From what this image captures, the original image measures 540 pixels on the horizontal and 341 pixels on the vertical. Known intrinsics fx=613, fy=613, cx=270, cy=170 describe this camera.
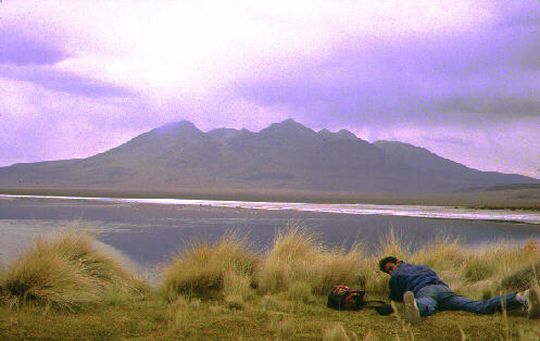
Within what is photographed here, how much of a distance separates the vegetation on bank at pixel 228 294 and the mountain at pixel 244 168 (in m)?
96.8

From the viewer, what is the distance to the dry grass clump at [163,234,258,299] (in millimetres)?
8883

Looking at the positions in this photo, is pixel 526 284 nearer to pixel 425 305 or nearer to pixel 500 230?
pixel 425 305

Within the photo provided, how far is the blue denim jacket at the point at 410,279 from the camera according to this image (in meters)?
7.87

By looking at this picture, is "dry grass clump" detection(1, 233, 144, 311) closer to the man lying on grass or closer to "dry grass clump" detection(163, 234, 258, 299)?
"dry grass clump" detection(163, 234, 258, 299)

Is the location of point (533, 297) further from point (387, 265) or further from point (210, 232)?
point (210, 232)

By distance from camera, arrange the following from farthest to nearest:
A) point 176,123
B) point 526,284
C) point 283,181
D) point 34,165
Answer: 1. point 176,123
2. point 34,165
3. point 283,181
4. point 526,284

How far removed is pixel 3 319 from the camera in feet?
22.2

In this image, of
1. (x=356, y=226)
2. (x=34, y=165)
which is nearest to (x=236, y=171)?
(x=34, y=165)

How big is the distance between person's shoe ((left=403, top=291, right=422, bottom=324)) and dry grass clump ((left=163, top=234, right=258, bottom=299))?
2.62m

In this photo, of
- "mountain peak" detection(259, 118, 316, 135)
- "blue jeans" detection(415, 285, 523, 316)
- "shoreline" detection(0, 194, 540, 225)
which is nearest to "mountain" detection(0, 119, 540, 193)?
"mountain peak" detection(259, 118, 316, 135)

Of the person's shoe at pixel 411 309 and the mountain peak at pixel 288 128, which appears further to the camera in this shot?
the mountain peak at pixel 288 128

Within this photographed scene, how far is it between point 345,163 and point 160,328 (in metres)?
143

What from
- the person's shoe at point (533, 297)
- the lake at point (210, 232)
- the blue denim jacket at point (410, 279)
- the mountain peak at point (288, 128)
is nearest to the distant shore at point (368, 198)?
the lake at point (210, 232)

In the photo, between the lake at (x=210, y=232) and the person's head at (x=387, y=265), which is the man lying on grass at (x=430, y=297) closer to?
the person's head at (x=387, y=265)
